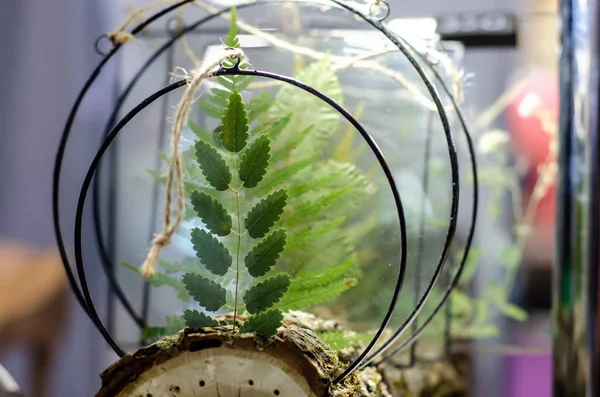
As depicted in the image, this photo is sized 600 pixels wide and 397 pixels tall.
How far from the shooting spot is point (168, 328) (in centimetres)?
53

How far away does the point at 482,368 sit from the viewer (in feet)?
3.78

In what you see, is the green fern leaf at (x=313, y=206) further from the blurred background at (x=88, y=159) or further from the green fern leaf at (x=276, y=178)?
the blurred background at (x=88, y=159)

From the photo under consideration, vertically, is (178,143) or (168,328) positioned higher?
(178,143)

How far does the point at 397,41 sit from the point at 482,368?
33.2 inches

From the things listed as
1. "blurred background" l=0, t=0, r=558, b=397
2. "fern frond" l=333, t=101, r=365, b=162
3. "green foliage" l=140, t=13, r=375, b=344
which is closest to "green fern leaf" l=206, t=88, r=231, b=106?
"green foliage" l=140, t=13, r=375, b=344

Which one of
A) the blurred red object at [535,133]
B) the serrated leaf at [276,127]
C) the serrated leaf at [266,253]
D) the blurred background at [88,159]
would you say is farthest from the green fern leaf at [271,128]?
the blurred red object at [535,133]

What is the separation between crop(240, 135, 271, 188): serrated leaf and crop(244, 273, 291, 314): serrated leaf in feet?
0.27

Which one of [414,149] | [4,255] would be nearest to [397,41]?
[414,149]

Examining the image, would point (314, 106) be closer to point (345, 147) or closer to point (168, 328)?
point (345, 147)

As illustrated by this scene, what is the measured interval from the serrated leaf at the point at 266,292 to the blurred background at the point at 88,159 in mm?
596

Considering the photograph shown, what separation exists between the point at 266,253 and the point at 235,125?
0.10 meters

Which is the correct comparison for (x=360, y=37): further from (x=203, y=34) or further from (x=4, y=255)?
(x=4, y=255)

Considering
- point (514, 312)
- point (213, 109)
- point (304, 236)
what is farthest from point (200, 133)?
point (514, 312)

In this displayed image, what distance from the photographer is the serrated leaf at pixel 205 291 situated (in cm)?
46
